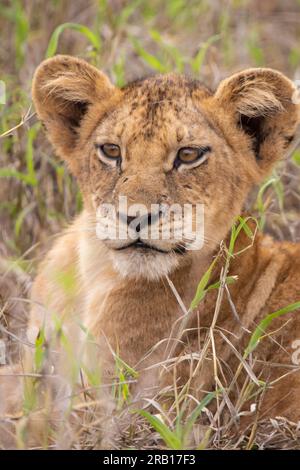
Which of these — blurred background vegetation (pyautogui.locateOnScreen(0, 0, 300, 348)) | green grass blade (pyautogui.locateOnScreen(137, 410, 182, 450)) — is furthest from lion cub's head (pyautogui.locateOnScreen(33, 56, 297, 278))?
green grass blade (pyautogui.locateOnScreen(137, 410, 182, 450))

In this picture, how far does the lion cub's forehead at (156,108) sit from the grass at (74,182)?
1.35ft

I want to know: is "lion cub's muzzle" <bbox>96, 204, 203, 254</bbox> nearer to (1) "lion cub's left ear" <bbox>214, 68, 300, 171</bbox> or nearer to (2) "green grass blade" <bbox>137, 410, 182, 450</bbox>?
(1) "lion cub's left ear" <bbox>214, 68, 300, 171</bbox>

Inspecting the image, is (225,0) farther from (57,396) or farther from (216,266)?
(57,396)

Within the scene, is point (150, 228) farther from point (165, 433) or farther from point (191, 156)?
point (165, 433)

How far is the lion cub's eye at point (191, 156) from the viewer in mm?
4047

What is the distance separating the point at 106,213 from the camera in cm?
399

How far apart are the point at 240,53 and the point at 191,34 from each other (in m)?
0.43

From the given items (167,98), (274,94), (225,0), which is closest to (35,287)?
(167,98)

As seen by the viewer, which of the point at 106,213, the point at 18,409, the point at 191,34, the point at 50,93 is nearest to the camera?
the point at 18,409

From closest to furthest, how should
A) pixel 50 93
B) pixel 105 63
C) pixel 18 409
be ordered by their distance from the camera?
1. pixel 18 409
2. pixel 50 93
3. pixel 105 63

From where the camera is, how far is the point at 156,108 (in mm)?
4043

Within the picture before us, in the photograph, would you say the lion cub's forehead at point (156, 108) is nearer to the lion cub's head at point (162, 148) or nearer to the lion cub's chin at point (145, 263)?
the lion cub's head at point (162, 148)

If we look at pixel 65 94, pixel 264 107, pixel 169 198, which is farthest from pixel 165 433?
pixel 65 94

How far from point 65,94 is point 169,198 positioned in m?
0.85
